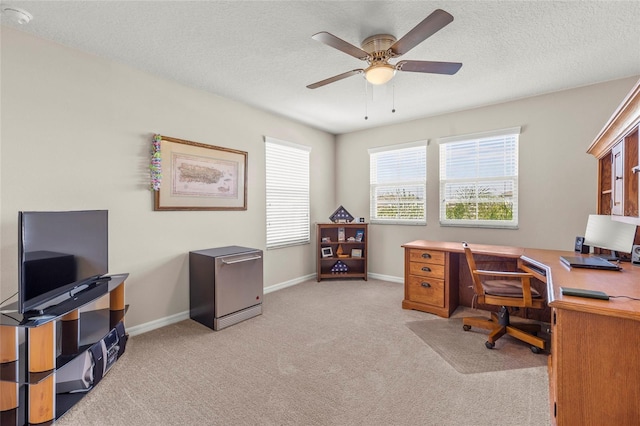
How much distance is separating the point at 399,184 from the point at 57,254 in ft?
14.0

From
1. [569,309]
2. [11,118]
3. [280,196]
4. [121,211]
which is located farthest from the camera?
[280,196]

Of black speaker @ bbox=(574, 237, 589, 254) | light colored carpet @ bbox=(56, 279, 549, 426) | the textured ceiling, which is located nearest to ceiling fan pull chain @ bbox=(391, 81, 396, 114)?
the textured ceiling

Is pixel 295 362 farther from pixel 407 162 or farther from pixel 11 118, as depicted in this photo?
pixel 407 162

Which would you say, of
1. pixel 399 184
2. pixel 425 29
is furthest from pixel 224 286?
pixel 399 184

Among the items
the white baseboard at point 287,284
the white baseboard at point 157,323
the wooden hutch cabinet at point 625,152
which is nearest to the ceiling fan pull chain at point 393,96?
the wooden hutch cabinet at point 625,152

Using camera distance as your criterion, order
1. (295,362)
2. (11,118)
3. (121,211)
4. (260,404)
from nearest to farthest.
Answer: (260,404)
(11,118)
(295,362)
(121,211)

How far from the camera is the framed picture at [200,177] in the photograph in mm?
3107

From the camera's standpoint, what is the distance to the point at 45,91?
236 cm

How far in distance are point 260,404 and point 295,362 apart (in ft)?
1.72

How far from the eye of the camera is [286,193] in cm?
458

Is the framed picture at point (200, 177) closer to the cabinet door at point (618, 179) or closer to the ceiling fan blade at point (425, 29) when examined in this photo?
the ceiling fan blade at point (425, 29)

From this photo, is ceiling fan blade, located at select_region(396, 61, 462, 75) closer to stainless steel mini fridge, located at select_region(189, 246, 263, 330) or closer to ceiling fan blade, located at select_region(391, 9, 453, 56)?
ceiling fan blade, located at select_region(391, 9, 453, 56)

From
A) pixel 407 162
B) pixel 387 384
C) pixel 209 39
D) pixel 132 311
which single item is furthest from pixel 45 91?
pixel 407 162

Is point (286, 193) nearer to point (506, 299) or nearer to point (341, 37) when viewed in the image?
point (341, 37)
